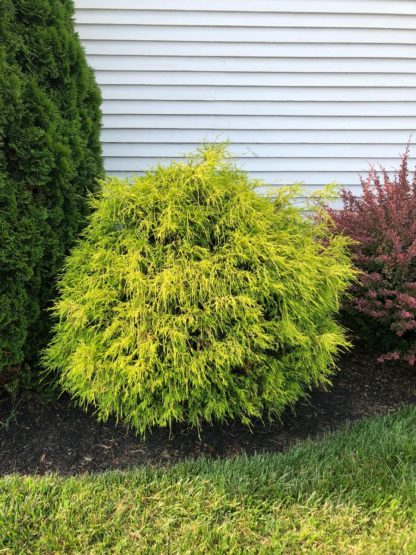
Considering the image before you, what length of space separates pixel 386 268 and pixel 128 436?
201 centimetres

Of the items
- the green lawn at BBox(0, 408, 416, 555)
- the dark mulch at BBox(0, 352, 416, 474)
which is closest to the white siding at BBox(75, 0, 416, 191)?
the dark mulch at BBox(0, 352, 416, 474)

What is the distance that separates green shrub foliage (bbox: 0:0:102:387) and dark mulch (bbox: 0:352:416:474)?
369mm

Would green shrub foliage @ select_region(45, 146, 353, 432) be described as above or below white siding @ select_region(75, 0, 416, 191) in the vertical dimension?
below

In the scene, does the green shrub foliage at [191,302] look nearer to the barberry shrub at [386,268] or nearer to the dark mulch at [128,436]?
the dark mulch at [128,436]

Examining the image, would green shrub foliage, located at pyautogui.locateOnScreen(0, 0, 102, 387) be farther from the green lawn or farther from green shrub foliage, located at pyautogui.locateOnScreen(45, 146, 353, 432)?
the green lawn

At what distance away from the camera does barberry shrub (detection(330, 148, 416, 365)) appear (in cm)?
303

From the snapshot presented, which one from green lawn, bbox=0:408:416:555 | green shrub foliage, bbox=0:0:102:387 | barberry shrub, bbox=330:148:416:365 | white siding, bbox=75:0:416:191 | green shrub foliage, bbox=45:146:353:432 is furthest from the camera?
white siding, bbox=75:0:416:191

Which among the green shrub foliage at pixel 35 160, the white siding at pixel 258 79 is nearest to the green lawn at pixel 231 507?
the green shrub foliage at pixel 35 160

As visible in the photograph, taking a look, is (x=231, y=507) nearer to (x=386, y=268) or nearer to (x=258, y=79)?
(x=386, y=268)

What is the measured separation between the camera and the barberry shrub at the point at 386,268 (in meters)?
3.03

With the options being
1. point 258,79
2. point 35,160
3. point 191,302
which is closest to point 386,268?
point 191,302

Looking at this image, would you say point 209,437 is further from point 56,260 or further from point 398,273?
point 398,273

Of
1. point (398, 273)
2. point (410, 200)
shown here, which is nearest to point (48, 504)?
point (398, 273)

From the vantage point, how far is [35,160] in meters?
2.48
